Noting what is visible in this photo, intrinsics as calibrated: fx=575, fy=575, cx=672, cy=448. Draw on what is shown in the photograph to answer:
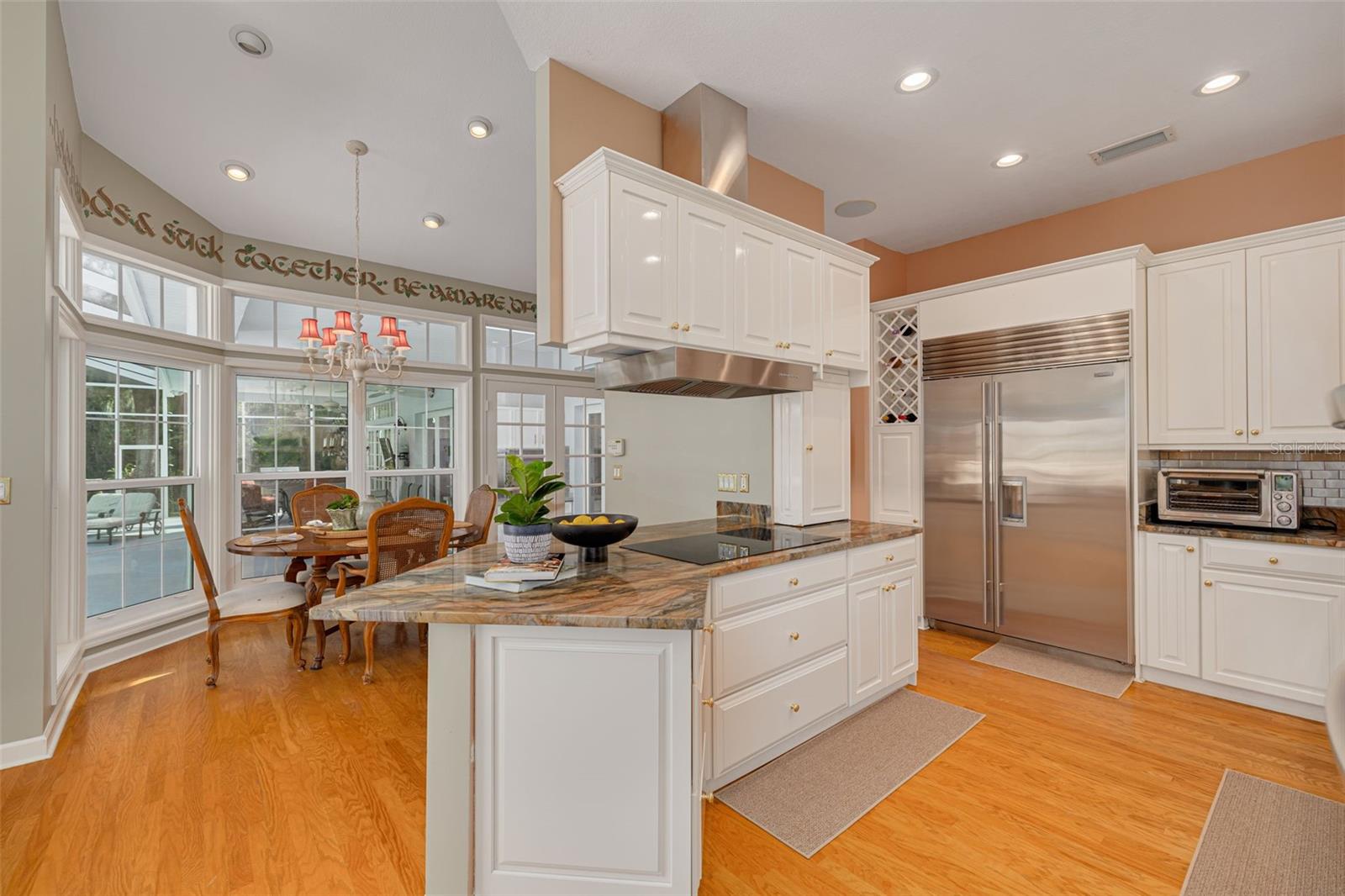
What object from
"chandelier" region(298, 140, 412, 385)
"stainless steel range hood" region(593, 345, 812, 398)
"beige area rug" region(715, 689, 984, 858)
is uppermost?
"chandelier" region(298, 140, 412, 385)

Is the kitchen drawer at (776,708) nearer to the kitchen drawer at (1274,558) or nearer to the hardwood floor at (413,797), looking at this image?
the hardwood floor at (413,797)

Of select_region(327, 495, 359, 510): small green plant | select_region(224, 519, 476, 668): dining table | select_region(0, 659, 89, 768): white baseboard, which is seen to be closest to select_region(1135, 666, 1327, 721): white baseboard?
select_region(224, 519, 476, 668): dining table

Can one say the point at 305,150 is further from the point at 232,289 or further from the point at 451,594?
the point at 451,594

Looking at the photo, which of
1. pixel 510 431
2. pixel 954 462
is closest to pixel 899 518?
pixel 954 462

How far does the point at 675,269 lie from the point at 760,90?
102cm

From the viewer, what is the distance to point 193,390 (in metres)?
4.16

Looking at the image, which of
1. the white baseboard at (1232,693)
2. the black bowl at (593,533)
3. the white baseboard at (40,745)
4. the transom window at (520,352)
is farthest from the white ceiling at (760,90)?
the white baseboard at (40,745)

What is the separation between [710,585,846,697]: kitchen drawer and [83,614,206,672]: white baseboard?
3.82m

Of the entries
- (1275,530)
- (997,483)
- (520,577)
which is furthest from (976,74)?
(520,577)

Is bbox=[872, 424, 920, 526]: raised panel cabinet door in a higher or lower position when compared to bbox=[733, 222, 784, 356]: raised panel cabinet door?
lower

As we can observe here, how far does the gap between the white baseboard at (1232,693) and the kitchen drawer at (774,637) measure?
2.03 metres

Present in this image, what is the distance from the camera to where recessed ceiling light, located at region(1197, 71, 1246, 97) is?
8.29 feet

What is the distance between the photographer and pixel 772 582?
7.44 ft

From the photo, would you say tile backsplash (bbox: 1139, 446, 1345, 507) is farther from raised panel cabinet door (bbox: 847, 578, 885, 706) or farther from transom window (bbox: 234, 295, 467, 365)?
transom window (bbox: 234, 295, 467, 365)
